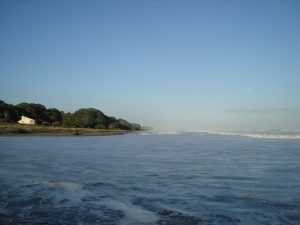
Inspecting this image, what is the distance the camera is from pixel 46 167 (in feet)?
61.2

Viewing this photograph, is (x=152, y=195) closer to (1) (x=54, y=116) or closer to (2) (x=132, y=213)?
(2) (x=132, y=213)

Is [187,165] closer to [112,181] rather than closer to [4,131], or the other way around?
[112,181]

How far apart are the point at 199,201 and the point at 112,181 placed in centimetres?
463

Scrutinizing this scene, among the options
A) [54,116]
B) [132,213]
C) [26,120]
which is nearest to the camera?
[132,213]

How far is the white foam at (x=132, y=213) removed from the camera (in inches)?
338

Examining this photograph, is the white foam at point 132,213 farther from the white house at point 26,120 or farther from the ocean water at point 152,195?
the white house at point 26,120

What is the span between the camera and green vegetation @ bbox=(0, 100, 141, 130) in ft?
361

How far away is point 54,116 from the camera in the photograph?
127 metres

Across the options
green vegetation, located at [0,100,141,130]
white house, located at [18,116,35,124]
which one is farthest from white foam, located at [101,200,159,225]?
green vegetation, located at [0,100,141,130]

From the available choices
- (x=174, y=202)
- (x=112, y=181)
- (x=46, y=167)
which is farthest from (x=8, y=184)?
(x=174, y=202)

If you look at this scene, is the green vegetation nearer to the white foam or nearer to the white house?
the white house

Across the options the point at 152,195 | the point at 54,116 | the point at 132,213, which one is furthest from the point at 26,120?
the point at 132,213

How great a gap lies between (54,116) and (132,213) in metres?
122

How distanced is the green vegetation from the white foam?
101 m
